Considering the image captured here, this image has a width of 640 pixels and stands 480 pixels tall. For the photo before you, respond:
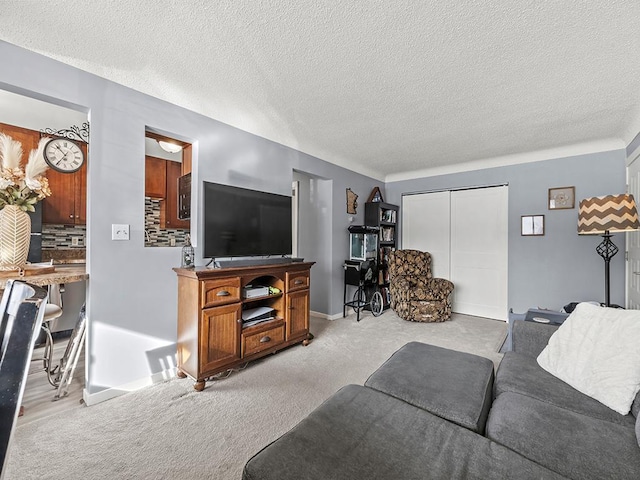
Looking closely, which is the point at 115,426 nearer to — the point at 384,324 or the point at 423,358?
the point at 423,358

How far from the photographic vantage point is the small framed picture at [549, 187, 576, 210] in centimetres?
373

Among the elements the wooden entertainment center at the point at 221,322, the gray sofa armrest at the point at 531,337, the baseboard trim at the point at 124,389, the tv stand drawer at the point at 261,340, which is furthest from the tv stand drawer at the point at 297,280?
the gray sofa armrest at the point at 531,337

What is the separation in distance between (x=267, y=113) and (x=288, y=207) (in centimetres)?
94

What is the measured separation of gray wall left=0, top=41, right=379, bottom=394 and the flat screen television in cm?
25

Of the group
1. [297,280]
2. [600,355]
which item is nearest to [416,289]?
[297,280]

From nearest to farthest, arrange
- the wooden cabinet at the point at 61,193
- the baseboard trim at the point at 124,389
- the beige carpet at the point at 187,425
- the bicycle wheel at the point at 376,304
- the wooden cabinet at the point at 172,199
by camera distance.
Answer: the beige carpet at the point at 187,425 → the baseboard trim at the point at 124,389 → the wooden cabinet at the point at 61,193 → the wooden cabinet at the point at 172,199 → the bicycle wheel at the point at 376,304

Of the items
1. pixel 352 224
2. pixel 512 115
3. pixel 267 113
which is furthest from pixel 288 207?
pixel 512 115

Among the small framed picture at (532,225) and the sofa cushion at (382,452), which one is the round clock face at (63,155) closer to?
the sofa cushion at (382,452)

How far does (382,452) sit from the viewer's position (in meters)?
0.97

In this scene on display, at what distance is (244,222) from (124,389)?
1567 mm

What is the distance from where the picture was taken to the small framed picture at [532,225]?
3.92m

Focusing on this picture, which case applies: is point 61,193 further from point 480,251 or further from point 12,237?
point 480,251

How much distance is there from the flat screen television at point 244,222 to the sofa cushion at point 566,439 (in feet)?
7.04

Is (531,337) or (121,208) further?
(121,208)
